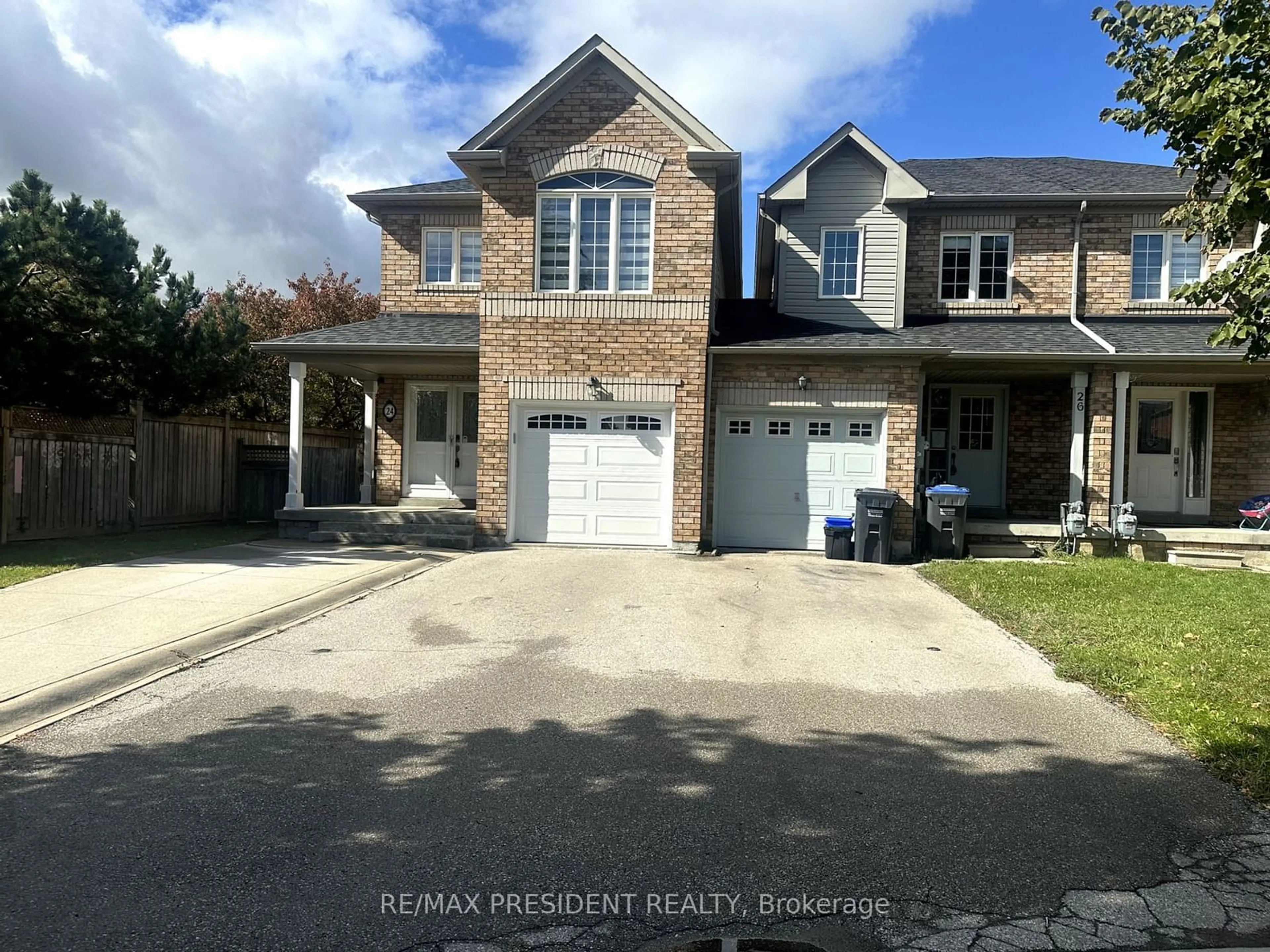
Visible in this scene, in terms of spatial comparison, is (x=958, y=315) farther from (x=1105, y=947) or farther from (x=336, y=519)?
(x=1105, y=947)

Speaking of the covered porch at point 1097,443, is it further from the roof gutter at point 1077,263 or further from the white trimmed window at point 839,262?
the white trimmed window at point 839,262

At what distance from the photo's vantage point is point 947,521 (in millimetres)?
13336

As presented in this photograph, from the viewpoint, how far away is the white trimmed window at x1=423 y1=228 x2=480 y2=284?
1620 centimetres

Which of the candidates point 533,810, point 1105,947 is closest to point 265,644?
point 533,810

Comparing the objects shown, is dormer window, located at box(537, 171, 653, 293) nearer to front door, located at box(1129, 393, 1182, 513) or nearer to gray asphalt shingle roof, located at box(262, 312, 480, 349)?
gray asphalt shingle roof, located at box(262, 312, 480, 349)

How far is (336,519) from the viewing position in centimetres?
1408

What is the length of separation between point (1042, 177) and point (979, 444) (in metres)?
5.44

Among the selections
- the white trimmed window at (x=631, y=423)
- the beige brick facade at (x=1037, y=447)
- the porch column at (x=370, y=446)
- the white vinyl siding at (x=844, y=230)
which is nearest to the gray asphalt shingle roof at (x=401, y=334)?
the porch column at (x=370, y=446)

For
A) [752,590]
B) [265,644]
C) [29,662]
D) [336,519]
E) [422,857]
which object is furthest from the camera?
[336,519]

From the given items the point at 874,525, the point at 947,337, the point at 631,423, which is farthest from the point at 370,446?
the point at 947,337

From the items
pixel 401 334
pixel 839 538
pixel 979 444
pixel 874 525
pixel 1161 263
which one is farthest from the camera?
pixel 979 444

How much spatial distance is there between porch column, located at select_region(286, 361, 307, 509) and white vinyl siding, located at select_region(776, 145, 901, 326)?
8841 mm

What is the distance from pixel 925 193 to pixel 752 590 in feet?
27.1

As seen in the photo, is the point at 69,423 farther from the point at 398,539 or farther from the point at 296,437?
the point at 398,539
